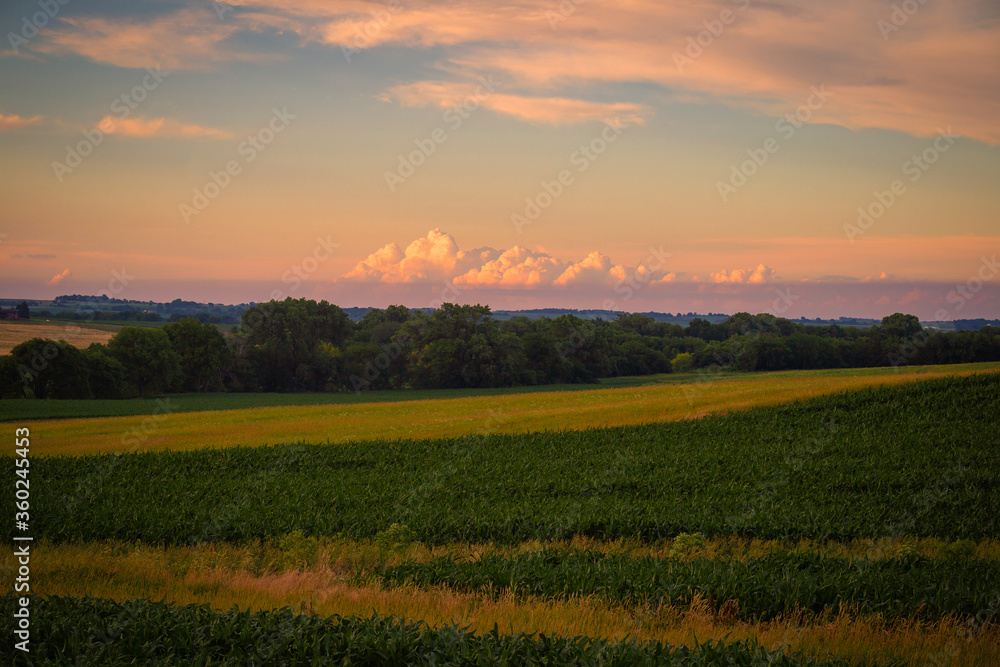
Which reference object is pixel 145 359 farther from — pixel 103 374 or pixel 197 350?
pixel 197 350

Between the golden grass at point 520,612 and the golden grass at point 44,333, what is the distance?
5695 cm

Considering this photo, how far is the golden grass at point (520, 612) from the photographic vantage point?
7.55 metres

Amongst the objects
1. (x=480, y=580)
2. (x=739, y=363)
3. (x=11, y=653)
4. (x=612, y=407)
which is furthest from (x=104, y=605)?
(x=739, y=363)

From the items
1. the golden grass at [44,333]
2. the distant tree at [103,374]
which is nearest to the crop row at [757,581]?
the golden grass at [44,333]

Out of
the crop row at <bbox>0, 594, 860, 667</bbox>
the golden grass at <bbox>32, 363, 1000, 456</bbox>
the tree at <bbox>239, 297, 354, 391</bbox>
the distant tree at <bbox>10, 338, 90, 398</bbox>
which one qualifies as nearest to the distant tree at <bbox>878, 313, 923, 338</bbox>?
the golden grass at <bbox>32, 363, 1000, 456</bbox>

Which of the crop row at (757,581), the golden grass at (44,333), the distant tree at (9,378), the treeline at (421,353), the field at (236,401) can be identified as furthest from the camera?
the treeline at (421,353)

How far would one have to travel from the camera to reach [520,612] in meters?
8.50

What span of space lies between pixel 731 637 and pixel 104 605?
8.32 metres

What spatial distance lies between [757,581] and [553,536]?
20.5 ft

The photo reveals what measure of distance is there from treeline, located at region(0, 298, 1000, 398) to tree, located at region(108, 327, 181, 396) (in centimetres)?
12

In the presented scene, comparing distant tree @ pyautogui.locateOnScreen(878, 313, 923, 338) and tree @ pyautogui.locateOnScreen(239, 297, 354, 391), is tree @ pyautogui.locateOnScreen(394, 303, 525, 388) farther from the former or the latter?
distant tree @ pyautogui.locateOnScreen(878, 313, 923, 338)

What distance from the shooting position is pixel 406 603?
888 centimetres

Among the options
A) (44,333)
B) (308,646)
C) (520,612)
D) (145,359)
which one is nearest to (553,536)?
(520,612)

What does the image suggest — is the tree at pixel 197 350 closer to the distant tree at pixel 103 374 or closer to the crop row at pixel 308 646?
the distant tree at pixel 103 374
